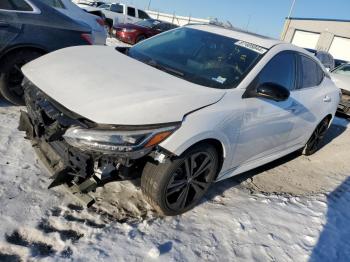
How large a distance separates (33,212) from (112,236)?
2.32 feet

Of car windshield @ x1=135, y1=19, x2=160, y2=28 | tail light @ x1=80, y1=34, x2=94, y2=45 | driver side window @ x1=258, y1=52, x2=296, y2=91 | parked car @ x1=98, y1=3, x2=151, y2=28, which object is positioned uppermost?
driver side window @ x1=258, y1=52, x2=296, y2=91

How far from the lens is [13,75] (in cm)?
497

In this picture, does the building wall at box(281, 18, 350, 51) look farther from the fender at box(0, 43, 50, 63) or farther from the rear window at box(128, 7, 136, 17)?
the fender at box(0, 43, 50, 63)

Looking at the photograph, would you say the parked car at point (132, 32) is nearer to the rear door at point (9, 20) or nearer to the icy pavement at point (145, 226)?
the rear door at point (9, 20)

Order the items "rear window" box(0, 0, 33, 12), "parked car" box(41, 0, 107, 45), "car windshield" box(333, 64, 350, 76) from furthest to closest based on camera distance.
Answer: "car windshield" box(333, 64, 350, 76) < "parked car" box(41, 0, 107, 45) < "rear window" box(0, 0, 33, 12)

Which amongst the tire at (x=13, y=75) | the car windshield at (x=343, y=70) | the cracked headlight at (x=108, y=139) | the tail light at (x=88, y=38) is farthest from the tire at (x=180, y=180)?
the car windshield at (x=343, y=70)

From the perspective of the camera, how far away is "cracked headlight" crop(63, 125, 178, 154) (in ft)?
9.07

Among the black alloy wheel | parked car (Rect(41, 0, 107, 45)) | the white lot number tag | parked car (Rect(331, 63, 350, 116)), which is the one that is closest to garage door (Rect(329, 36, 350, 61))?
parked car (Rect(331, 63, 350, 116))

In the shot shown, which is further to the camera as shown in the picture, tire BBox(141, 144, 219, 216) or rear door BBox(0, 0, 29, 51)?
rear door BBox(0, 0, 29, 51)

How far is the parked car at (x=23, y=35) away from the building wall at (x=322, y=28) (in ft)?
127

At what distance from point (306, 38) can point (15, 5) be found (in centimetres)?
4222

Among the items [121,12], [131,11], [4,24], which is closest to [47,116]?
[4,24]

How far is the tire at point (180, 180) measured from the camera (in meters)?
3.15

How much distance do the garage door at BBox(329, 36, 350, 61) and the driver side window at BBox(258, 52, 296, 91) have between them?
3718 cm
